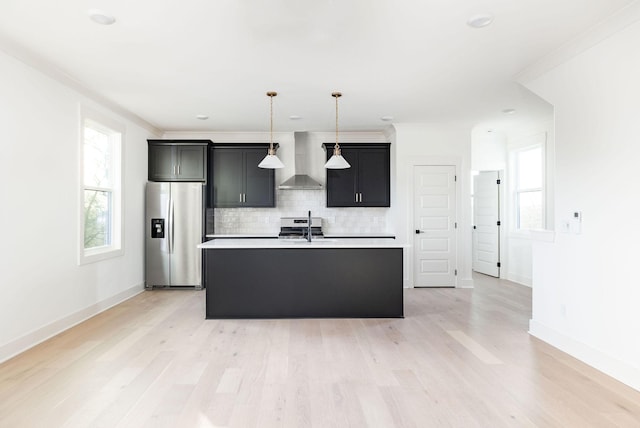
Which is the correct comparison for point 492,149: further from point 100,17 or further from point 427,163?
point 100,17

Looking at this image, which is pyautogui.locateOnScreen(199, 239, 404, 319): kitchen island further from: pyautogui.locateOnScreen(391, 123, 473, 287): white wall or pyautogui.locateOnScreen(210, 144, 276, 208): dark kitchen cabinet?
pyautogui.locateOnScreen(210, 144, 276, 208): dark kitchen cabinet

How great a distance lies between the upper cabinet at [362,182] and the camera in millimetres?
6348

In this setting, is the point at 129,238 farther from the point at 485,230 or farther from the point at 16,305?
the point at 485,230

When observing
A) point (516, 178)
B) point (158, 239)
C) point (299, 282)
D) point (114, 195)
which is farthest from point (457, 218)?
point (114, 195)

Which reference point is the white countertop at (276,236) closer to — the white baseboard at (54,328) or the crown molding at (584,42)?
the white baseboard at (54,328)

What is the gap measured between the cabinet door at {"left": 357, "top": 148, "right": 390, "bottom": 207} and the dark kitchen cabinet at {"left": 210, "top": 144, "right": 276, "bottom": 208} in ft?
4.98

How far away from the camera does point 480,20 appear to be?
2742mm

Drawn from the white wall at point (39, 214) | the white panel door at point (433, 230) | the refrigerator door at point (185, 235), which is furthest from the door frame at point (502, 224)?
the white wall at point (39, 214)

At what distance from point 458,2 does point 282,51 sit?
146 cm

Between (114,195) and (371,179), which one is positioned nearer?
(114,195)

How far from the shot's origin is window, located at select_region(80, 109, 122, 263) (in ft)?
14.5

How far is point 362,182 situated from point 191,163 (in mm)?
2816

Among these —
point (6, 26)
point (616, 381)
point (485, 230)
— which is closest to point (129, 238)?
point (6, 26)

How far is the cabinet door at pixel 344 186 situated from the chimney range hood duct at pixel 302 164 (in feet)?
0.78
